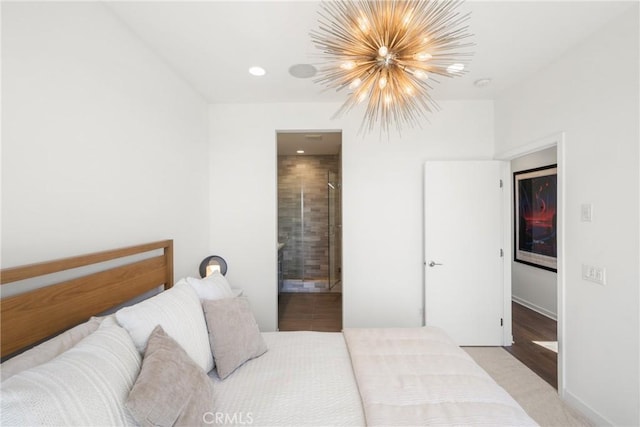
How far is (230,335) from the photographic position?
1473 mm

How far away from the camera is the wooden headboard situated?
3.32ft

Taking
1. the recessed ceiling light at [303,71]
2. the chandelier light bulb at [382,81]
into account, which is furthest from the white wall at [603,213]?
the recessed ceiling light at [303,71]

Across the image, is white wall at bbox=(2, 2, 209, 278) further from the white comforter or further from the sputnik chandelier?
the white comforter

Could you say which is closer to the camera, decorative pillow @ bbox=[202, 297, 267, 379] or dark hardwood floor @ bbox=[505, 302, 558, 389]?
decorative pillow @ bbox=[202, 297, 267, 379]

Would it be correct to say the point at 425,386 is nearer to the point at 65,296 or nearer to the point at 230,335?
the point at 230,335

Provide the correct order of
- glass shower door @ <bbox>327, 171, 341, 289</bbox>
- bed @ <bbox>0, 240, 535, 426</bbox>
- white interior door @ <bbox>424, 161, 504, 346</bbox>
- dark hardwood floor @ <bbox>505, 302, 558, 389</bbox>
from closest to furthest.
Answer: bed @ <bbox>0, 240, 535, 426</bbox> < dark hardwood floor @ <bbox>505, 302, 558, 389</bbox> < white interior door @ <bbox>424, 161, 504, 346</bbox> < glass shower door @ <bbox>327, 171, 341, 289</bbox>

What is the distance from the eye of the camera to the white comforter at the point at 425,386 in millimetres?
1076

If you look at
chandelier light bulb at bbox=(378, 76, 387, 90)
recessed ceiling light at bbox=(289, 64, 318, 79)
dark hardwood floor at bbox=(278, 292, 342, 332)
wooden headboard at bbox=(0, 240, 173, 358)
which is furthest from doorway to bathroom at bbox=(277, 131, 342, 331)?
chandelier light bulb at bbox=(378, 76, 387, 90)

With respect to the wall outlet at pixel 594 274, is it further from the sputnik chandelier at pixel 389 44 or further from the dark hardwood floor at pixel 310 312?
the dark hardwood floor at pixel 310 312

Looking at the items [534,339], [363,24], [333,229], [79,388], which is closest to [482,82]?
[363,24]

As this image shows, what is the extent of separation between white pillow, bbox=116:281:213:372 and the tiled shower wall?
352 cm

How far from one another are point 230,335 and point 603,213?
2452 mm

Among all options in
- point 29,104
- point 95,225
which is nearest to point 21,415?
point 95,225

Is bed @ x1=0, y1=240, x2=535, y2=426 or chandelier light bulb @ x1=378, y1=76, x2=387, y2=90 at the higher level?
chandelier light bulb @ x1=378, y1=76, x2=387, y2=90
